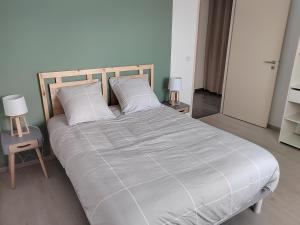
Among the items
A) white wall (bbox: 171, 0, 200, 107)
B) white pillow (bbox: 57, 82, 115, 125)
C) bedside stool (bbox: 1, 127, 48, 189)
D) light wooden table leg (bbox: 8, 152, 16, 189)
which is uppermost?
white wall (bbox: 171, 0, 200, 107)

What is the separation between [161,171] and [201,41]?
4313mm

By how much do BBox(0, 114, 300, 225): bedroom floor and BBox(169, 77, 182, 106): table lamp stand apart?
151 centimetres

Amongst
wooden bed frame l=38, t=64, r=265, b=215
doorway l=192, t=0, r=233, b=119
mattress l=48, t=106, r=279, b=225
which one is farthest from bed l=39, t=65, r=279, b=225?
doorway l=192, t=0, r=233, b=119

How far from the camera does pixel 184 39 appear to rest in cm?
339

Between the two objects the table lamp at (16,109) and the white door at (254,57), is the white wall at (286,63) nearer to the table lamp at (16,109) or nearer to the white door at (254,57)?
the white door at (254,57)

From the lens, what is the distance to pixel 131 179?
1466 millimetres

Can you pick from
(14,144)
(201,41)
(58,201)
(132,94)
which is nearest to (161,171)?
Answer: (58,201)

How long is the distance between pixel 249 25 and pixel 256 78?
80 centimetres

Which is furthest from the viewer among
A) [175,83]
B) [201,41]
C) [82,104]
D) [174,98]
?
[201,41]

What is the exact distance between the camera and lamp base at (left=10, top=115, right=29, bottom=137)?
227 centimetres

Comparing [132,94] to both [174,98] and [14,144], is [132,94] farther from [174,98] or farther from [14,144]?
[14,144]

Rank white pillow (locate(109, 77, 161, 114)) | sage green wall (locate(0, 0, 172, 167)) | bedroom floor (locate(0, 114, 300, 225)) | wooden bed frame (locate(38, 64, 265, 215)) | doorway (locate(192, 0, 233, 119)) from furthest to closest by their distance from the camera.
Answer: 1. doorway (locate(192, 0, 233, 119))
2. white pillow (locate(109, 77, 161, 114))
3. wooden bed frame (locate(38, 64, 265, 215))
4. sage green wall (locate(0, 0, 172, 167))
5. bedroom floor (locate(0, 114, 300, 225))

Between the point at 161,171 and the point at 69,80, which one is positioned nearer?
the point at 161,171

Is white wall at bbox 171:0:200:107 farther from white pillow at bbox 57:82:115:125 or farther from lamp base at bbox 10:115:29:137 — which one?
lamp base at bbox 10:115:29:137
